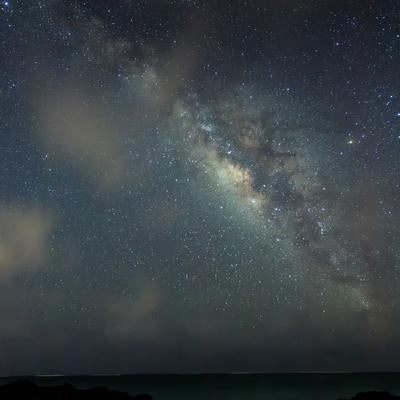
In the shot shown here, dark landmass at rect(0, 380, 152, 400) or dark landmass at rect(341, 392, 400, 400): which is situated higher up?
dark landmass at rect(341, 392, 400, 400)

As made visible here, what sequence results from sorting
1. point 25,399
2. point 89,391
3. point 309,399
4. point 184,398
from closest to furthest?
point 25,399 < point 89,391 < point 309,399 < point 184,398

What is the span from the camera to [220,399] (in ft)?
332

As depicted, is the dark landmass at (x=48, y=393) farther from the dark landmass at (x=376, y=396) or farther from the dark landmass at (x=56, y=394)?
the dark landmass at (x=376, y=396)

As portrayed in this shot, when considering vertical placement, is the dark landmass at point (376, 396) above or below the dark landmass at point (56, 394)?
above

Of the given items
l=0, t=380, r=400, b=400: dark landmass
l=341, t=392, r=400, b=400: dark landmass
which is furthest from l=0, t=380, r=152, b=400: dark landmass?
l=341, t=392, r=400, b=400: dark landmass

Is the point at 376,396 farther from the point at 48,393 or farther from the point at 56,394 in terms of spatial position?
the point at 48,393

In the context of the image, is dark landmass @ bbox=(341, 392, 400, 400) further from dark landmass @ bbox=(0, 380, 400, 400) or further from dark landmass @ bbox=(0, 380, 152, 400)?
dark landmass @ bbox=(0, 380, 152, 400)

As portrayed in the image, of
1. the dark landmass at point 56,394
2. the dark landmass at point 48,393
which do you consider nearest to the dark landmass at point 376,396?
the dark landmass at point 56,394

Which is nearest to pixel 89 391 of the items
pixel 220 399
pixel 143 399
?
pixel 143 399

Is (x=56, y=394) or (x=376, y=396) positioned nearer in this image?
(x=56, y=394)

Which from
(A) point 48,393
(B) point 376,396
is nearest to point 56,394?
(A) point 48,393

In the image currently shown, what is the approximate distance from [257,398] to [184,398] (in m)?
17.4

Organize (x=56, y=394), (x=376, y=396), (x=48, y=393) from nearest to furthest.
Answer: (x=56, y=394)
(x=48, y=393)
(x=376, y=396)

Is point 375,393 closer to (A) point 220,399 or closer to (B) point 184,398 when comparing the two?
(A) point 220,399
